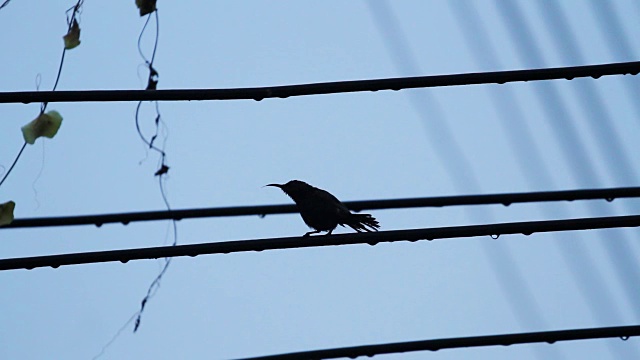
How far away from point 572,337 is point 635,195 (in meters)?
1.25

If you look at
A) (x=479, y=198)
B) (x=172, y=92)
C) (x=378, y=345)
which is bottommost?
(x=378, y=345)

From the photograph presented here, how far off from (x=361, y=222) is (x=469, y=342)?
1288mm

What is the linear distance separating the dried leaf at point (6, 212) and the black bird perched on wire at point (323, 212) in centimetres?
246

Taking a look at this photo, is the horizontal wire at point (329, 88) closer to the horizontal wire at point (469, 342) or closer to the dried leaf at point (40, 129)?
the dried leaf at point (40, 129)

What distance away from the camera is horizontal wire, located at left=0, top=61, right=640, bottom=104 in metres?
4.76

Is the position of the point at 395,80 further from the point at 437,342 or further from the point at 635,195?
the point at 635,195

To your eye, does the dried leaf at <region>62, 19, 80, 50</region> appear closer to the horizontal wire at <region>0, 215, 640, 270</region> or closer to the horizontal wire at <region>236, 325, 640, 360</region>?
the horizontal wire at <region>0, 215, 640, 270</region>

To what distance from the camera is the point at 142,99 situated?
4773 mm

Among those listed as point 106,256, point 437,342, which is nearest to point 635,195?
point 437,342

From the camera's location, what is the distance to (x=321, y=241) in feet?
15.9

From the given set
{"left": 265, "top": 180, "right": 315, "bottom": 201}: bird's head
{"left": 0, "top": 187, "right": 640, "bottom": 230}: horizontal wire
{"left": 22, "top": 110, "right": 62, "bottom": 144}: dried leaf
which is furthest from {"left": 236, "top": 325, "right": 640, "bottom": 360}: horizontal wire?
{"left": 22, "top": 110, "right": 62, "bottom": 144}: dried leaf

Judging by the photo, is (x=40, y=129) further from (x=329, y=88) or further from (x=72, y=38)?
(x=329, y=88)

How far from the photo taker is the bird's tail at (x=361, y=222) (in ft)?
20.6

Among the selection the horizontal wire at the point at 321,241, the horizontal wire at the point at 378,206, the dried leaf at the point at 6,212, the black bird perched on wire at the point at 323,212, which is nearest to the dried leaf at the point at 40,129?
the dried leaf at the point at 6,212
